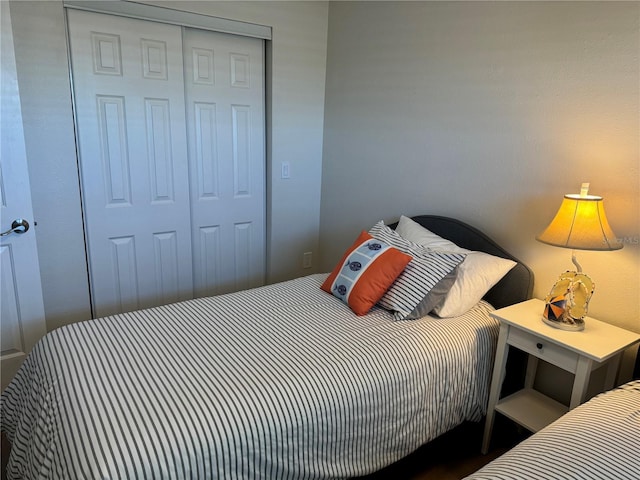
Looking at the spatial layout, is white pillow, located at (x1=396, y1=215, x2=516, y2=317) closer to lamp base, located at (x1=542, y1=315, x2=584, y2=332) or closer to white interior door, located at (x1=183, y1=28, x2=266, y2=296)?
lamp base, located at (x1=542, y1=315, x2=584, y2=332)

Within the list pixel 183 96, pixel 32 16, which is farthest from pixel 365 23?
pixel 32 16

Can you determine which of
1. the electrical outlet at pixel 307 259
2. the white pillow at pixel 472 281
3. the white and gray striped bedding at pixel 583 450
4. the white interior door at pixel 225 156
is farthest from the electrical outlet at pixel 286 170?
the white and gray striped bedding at pixel 583 450

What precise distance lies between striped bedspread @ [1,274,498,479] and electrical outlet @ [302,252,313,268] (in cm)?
134

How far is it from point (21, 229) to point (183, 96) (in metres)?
1.16

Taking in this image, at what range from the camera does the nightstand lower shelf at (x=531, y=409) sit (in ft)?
6.30

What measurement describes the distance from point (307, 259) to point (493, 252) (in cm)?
160

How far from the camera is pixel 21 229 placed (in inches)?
88.6

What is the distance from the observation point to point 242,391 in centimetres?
145

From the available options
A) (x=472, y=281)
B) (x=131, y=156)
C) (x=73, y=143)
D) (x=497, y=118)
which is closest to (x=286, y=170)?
(x=131, y=156)

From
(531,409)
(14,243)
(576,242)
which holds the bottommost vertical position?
(531,409)

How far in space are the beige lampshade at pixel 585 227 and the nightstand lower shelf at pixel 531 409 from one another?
76 cm

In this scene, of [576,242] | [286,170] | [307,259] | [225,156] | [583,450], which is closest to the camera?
[583,450]

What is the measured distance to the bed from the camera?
1.29 m

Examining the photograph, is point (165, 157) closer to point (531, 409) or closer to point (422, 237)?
point (422, 237)
